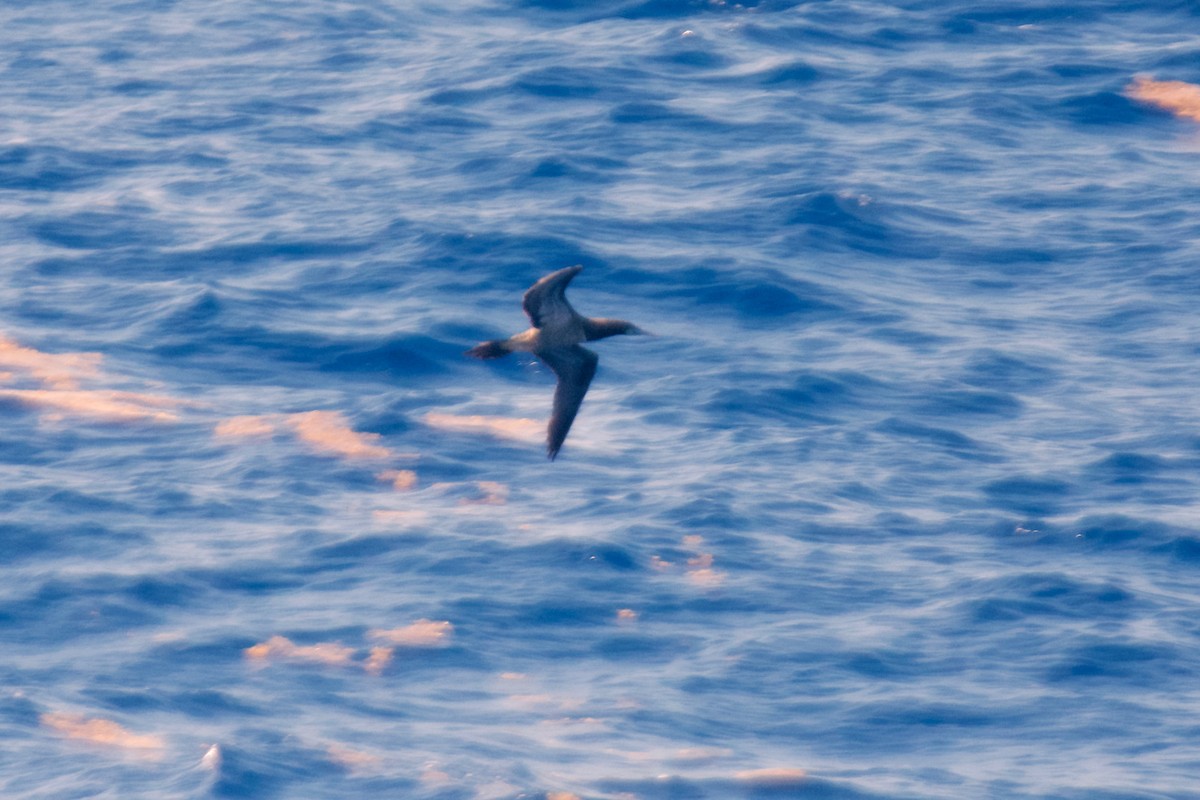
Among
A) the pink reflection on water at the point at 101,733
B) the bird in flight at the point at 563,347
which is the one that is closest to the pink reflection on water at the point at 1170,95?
the bird in flight at the point at 563,347

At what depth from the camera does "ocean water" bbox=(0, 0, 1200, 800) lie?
64.4 ft

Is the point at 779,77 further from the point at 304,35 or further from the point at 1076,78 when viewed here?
the point at 304,35

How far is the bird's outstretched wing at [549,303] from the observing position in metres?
16.3

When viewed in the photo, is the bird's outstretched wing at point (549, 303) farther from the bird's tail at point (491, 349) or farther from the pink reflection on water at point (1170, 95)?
the pink reflection on water at point (1170, 95)

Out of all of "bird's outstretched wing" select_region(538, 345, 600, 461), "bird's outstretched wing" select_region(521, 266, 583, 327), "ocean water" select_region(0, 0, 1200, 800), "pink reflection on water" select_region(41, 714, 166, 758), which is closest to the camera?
"bird's outstretched wing" select_region(521, 266, 583, 327)

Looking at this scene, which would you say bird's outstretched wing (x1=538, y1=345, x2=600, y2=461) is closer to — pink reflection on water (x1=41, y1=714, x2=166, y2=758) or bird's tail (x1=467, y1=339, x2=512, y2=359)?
bird's tail (x1=467, y1=339, x2=512, y2=359)

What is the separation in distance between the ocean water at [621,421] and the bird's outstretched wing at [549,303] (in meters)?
4.14

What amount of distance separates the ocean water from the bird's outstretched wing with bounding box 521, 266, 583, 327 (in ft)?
13.6

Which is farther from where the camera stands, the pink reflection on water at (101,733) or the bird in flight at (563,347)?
the pink reflection on water at (101,733)

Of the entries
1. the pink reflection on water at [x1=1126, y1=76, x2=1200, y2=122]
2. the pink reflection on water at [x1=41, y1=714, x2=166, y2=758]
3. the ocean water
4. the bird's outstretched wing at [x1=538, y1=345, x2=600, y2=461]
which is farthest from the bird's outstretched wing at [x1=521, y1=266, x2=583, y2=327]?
the pink reflection on water at [x1=1126, y1=76, x2=1200, y2=122]

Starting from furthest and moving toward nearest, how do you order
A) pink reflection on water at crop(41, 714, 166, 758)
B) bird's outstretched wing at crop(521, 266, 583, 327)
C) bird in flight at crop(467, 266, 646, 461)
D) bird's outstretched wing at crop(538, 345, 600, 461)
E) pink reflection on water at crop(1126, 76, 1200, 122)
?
1. pink reflection on water at crop(1126, 76, 1200, 122)
2. pink reflection on water at crop(41, 714, 166, 758)
3. bird's outstretched wing at crop(538, 345, 600, 461)
4. bird in flight at crop(467, 266, 646, 461)
5. bird's outstretched wing at crop(521, 266, 583, 327)

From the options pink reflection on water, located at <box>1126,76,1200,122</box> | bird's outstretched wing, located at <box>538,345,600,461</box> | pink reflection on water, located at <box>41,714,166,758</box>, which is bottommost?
pink reflection on water, located at <box>41,714,166,758</box>

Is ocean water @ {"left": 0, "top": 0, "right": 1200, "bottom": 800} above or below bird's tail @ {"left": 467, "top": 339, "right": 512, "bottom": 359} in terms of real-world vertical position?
below

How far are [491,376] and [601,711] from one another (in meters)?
6.23
